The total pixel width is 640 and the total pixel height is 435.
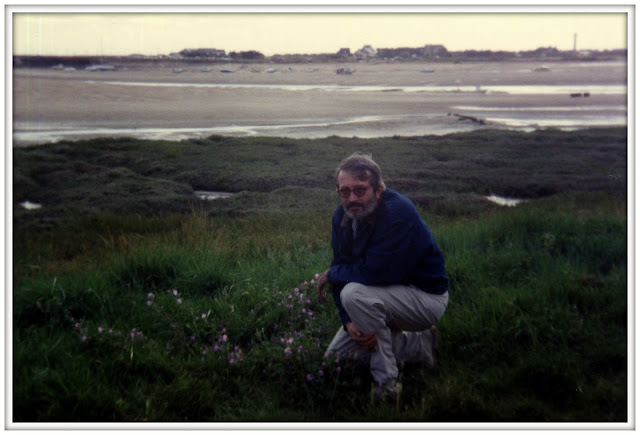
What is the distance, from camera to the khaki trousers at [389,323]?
379 cm

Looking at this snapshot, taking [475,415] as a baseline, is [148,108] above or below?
above

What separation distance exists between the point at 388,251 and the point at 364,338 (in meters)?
0.61

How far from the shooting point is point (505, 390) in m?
3.86

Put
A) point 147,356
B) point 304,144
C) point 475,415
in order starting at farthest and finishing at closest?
point 304,144
point 147,356
point 475,415

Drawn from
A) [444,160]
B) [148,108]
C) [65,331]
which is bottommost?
[65,331]

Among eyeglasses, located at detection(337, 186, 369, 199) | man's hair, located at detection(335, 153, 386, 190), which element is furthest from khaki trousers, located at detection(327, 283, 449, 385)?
man's hair, located at detection(335, 153, 386, 190)

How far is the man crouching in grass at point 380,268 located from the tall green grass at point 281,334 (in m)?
0.38

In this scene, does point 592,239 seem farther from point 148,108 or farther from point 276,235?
point 148,108

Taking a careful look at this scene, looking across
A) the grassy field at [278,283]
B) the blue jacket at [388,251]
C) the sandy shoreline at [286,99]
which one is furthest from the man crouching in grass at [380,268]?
the sandy shoreline at [286,99]

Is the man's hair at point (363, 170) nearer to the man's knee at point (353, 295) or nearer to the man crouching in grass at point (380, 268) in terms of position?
the man crouching in grass at point (380, 268)

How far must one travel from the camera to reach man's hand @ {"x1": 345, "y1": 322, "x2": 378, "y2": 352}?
12.3 feet

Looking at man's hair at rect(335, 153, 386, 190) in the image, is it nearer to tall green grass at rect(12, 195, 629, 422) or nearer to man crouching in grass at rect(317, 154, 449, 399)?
man crouching in grass at rect(317, 154, 449, 399)

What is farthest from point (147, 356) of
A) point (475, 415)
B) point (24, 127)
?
point (24, 127)

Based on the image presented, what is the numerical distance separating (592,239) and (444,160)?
3.33 meters
